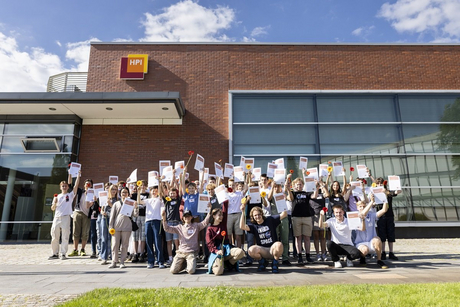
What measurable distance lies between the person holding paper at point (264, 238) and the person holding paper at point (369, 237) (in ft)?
5.86

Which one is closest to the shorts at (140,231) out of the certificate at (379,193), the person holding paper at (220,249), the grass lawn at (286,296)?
the person holding paper at (220,249)

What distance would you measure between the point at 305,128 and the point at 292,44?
4112mm

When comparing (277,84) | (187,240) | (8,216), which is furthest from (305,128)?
(8,216)

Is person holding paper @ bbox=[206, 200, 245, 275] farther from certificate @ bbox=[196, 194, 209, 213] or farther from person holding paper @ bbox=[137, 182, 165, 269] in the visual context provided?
person holding paper @ bbox=[137, 182, 165, 269]

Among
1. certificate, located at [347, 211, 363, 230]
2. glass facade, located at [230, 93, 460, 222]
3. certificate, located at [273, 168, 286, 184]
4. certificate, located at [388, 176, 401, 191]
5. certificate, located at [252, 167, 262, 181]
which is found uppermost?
glass facade, located at [230, 93, 460, 222]

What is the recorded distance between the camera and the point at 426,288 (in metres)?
4.05

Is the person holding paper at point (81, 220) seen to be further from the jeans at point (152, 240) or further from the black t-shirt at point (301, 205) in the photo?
the black t-shirt at point (301, 205)

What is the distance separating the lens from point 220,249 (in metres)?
5.88

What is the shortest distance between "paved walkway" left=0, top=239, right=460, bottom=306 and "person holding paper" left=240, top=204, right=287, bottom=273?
283mm

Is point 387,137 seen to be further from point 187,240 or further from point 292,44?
point 187,240

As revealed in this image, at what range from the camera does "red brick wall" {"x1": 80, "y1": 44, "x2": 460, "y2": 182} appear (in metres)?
13.0

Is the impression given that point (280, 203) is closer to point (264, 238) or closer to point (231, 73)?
point (264, 238)

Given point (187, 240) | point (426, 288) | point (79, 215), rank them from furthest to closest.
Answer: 1. point (79, 215)
2. point (187, 240)
3. point (426, 288)

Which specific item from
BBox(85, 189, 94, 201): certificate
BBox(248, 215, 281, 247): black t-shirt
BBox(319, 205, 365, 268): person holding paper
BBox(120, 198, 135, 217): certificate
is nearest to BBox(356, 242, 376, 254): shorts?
BBox(319, 205, 365, 268): person holding paper
